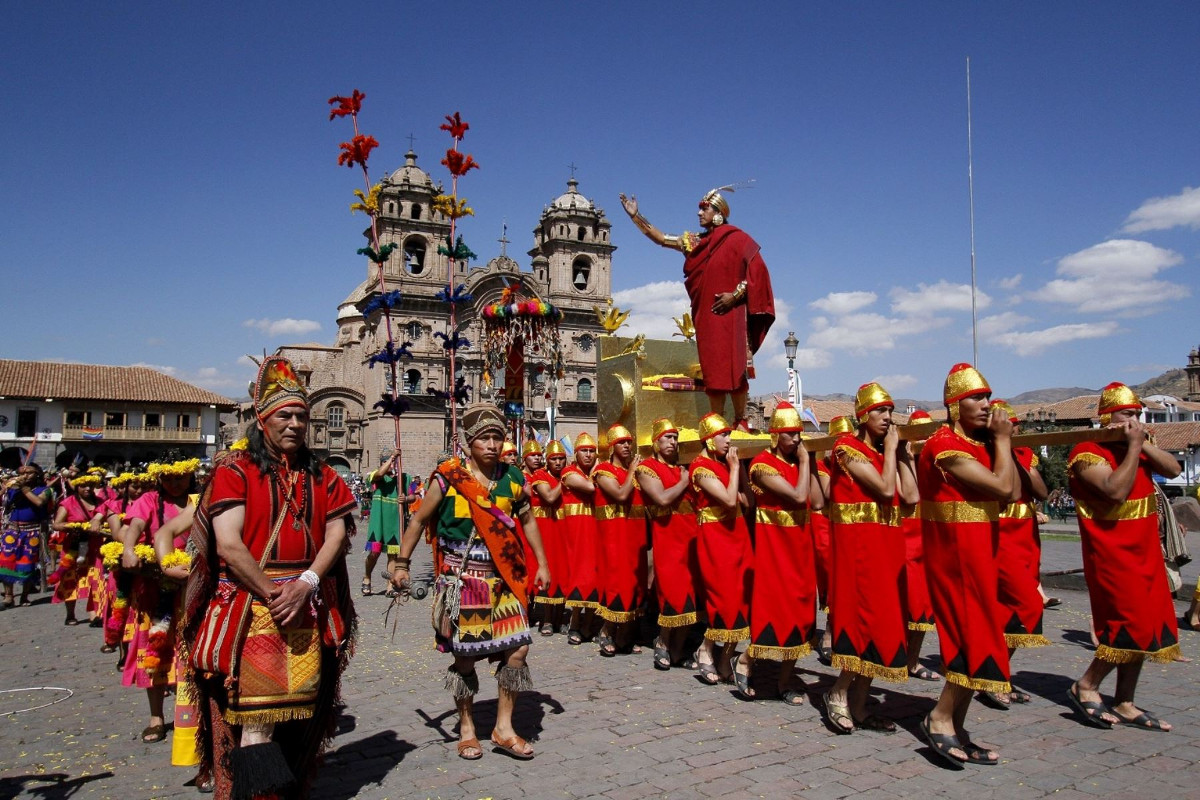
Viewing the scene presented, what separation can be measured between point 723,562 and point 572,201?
168ft

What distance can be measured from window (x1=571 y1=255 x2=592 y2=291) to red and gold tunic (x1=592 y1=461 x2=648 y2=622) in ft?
158

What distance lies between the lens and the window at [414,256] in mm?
49719

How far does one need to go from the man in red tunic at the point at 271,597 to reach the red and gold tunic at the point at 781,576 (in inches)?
117

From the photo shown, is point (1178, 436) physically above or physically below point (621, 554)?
above

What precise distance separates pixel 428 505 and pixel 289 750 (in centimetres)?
153

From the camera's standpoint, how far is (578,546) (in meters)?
8.34

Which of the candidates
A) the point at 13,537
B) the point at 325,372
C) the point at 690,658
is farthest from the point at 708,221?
the point at 325,372

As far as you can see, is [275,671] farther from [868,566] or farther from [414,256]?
[414,256]

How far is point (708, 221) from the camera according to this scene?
831cm

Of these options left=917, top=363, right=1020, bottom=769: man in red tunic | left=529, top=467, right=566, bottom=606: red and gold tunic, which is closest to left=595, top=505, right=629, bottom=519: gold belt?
left=529, top=467, right=566, bottom=606: red and gold tunic

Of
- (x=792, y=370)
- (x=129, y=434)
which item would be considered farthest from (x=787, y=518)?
(x=129, y=434)

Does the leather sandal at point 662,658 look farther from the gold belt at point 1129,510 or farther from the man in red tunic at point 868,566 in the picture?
the gold belt at point 1129,510

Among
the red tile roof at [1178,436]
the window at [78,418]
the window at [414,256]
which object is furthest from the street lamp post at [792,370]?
the window at [78,418]

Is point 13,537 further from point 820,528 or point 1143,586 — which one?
point 1143,586
